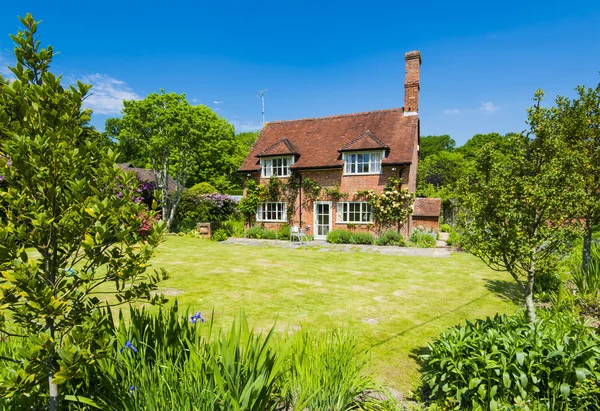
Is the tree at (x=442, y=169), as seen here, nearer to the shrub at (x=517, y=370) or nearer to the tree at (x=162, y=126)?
the tree at (x=162, y=126)

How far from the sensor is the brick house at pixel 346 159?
18953 mm

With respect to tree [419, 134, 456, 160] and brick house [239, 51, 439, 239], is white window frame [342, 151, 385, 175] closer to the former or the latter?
brick house [239, 51, 439, 239]

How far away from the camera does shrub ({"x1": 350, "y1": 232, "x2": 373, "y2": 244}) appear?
1823 cm

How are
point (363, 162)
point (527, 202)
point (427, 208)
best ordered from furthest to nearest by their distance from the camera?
point (427, 208)
point (363, 162)
point (527, 202)

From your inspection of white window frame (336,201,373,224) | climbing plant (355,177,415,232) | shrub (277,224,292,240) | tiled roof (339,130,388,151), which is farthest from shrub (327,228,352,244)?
tiled roof (339,130,388,151)

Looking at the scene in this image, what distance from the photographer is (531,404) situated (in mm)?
3133

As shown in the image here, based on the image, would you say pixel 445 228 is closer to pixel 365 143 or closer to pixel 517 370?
pixel 365 143

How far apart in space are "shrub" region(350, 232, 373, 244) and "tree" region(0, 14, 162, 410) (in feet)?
54.0

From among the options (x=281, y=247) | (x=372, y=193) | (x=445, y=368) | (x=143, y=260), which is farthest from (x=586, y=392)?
(x=372, y=193)

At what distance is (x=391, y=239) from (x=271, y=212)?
26.9ft

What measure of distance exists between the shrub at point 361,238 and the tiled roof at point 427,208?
6293 mm

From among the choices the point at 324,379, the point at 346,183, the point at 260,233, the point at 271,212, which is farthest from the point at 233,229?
the point at 324,379

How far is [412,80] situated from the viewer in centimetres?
1959

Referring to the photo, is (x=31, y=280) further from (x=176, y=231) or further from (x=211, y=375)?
(x=176, y=231)
